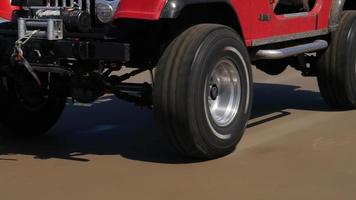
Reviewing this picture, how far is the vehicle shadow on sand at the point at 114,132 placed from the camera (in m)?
6.07

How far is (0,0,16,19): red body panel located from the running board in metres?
2.25

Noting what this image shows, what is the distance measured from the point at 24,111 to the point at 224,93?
196 centimetres

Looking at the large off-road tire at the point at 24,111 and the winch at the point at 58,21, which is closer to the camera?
the winch at the point at 58,21

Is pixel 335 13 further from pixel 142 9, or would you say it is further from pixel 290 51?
pixel 142 9

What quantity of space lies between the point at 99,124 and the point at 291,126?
1992 millimetres

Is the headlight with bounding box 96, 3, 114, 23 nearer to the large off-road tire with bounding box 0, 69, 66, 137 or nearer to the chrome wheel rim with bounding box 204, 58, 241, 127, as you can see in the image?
the chrome wheel rim with bounding box 204, 58, 241, 127

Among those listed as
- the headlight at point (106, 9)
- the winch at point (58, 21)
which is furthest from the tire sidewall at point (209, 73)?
the winch at point (58, 21)

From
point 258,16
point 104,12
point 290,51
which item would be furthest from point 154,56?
point 290,51

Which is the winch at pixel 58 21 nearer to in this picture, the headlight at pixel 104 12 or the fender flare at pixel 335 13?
the headlight at pixel 104 12

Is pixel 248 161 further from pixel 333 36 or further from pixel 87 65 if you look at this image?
pixel 333 36

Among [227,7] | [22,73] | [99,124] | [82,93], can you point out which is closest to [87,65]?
[82,93]

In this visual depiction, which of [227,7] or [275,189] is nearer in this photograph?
[275,189]

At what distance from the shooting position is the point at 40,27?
18.2 feet

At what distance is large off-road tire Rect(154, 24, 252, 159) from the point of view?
533 centimetres
